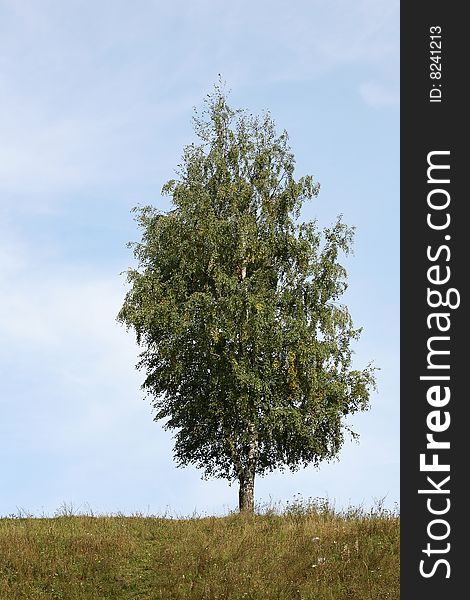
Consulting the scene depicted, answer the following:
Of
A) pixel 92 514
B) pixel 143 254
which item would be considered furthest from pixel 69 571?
pixel 143 254

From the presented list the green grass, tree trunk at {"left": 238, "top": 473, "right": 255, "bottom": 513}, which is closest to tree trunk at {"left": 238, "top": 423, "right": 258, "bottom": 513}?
tree trunk at {"left": 238, "top": 473, "right": 255, "bottom": 513}

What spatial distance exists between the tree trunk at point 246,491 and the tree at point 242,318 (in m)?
0.05

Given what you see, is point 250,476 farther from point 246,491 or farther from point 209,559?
point 209,559

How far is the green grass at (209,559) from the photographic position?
717 inches

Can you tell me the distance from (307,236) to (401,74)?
14237 mm

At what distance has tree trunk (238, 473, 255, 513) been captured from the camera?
90.7ft

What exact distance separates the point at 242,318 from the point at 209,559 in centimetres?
951

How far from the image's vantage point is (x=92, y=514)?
24734 mm

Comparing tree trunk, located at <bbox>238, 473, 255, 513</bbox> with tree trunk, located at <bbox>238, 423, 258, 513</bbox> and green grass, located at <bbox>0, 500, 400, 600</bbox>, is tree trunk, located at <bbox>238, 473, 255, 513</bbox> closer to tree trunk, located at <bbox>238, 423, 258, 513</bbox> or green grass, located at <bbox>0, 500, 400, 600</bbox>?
tree trunk, located at <bbox>238, 423, 258, 513</bbox>

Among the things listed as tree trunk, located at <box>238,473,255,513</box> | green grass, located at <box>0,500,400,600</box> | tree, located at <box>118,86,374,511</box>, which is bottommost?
green grass, located at <box>0,500,400,600</box>

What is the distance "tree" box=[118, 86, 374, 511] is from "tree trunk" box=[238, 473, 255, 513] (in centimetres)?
5

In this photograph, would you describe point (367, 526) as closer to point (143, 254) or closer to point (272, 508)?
point (272, 508)

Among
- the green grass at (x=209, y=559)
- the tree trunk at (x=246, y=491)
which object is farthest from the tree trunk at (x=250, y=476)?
the green grass at (x=209, y=559)

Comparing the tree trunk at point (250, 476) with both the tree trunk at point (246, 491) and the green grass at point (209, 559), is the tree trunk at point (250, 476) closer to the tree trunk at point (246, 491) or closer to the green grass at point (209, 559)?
the tree trunk at point (246, 491)
